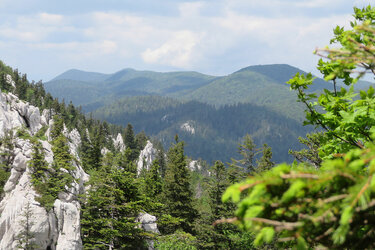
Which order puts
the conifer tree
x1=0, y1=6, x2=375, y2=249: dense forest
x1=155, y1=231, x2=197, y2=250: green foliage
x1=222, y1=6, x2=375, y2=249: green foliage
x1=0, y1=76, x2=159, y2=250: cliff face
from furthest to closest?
the conifer tree → x1=155, y1=231, x2=197, y2=250: green foliage → x1=0, y1=76, x2=159, y2=250: cliff face → x1=0, y1=6, x2=375, y2=249: dense forest → x1=222, y1=6, x2=375, y2=249: green foliage

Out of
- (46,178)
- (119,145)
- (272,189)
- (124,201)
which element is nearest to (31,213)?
(46,178)

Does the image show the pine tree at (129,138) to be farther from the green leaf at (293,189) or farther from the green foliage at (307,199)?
the green leaf at (293,189)

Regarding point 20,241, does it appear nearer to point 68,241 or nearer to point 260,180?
point 68,241

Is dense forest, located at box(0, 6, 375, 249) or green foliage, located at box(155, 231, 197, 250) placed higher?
dense forest, located at box(0, 6, 375, 249)

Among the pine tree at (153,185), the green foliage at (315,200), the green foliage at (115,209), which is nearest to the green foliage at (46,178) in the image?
the green foliage at (115,209)

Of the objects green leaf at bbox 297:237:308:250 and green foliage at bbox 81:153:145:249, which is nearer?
green leaf at bbox 297:237:308:250

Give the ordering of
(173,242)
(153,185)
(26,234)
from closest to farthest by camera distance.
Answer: (26,234) → (173,242) → (153,185)

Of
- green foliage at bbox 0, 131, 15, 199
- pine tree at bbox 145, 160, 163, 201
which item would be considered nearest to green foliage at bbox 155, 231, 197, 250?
pine tree at bbox 145, 160, 163, 201

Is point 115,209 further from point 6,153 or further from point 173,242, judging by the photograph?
point 6,153

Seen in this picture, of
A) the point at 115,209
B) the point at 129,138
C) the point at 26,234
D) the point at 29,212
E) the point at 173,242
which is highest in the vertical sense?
the point at 129,138

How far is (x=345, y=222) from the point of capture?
95.9 inches

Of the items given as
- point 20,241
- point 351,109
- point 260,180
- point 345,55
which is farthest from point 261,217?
point 20,241

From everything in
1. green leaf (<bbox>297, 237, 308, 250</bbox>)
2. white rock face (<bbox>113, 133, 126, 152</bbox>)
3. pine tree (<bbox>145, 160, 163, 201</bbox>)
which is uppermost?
green leaf (<bbox>297, 237, 308, 250</bbox>)

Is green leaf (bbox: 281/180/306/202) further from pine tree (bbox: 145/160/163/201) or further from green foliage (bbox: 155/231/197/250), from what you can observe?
pine tree (bbox: 145/160/163/201)
